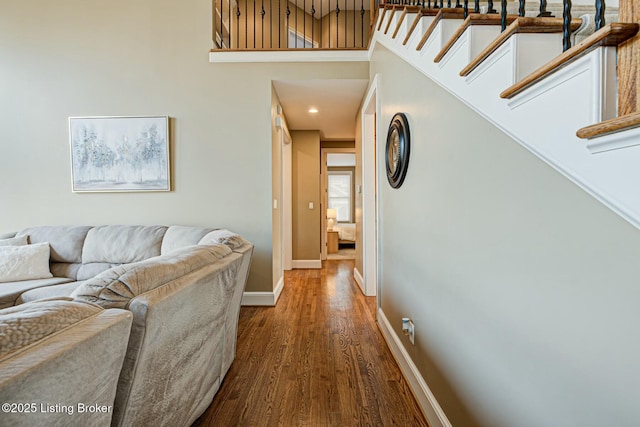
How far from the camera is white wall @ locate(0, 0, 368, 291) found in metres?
3.27

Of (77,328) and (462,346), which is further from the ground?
(77,328)

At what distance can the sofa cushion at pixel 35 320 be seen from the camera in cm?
60

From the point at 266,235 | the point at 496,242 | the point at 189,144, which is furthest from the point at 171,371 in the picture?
the point at 189,144

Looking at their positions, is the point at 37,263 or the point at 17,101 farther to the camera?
the point at 17,101

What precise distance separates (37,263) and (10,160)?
62.6 inches

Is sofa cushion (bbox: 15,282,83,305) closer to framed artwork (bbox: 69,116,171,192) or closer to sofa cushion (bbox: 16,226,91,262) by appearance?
sofa cushion (bbox: 16,226,91,262)

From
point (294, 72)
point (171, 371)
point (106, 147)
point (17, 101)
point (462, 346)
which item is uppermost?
point (294, 72)

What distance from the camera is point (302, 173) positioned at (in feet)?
17.3

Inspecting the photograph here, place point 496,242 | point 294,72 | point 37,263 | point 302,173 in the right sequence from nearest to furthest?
point 496,242
point 37,263
point 294,72
point 302,173

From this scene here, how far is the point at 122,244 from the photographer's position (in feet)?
→ 9.12

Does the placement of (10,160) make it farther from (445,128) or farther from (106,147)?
(445,128)

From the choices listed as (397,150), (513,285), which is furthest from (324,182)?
(513,285)

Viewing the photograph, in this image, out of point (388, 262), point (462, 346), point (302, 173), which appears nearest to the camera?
point (462, 346)

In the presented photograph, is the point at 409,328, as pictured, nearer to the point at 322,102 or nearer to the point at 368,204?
the point at 368,204
